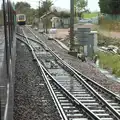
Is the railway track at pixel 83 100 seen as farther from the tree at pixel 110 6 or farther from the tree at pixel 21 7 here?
the tree at pixel 21 7

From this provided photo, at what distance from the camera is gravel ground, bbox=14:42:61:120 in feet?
26.2

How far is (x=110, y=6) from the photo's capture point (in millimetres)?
66000

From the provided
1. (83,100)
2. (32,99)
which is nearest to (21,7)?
(32,99)

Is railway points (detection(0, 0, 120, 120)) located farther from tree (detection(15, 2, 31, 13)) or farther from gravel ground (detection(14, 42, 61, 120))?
tree (detection(15, 2, 31, 13))

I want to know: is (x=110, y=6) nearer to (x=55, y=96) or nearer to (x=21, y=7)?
(x=55, y=96)

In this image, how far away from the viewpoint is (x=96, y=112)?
8227 millimetres

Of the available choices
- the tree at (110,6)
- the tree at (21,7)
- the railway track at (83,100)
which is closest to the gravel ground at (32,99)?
the railway track at (83,100)

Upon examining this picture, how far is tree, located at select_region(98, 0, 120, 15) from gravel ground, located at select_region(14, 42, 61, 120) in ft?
167

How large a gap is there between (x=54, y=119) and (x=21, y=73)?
693 centimetres

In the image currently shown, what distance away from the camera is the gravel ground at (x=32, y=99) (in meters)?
7.98

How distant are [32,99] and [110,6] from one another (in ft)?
192

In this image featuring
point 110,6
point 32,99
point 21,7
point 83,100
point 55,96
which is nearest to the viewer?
point 83,100

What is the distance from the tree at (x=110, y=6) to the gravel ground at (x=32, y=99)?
50.8 meters

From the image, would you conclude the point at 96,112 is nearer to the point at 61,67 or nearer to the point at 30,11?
the point at 61,67
